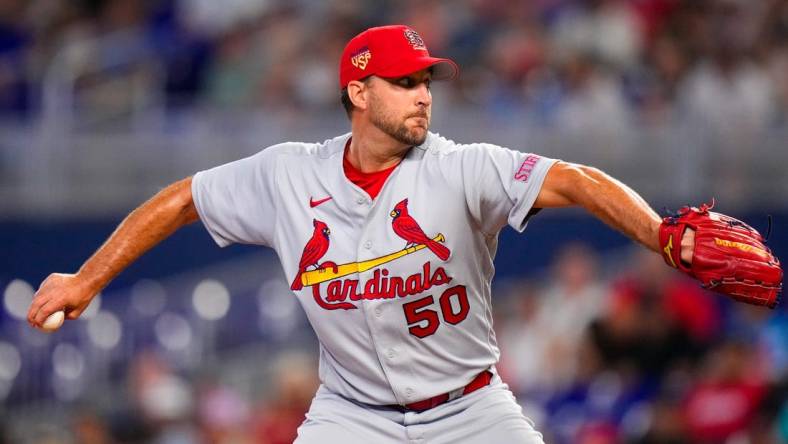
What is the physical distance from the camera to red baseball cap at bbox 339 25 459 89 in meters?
4.75

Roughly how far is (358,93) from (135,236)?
96 centimetres

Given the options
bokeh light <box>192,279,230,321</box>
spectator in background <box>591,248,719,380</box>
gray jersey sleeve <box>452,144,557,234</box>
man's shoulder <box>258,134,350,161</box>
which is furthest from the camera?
bokeh light <box>192,279,230,321</box>

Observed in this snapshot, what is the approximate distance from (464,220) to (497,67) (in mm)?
6603

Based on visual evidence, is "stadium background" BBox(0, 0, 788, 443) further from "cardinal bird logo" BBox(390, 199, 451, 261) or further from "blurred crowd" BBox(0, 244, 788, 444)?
"cardinal bird logo" BBox(390, 199, 451, 261)

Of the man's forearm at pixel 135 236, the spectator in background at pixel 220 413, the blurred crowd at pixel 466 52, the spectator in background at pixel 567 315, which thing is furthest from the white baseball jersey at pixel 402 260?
the blurred crowd at pixel 466 52

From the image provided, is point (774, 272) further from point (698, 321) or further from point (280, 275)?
point (280, 275)

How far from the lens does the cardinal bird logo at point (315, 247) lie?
4.84 m

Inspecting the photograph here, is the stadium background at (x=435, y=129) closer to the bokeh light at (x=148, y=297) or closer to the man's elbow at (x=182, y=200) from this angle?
the bokeh light at (x=148, y=297)

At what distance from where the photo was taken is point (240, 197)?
16.7 ft

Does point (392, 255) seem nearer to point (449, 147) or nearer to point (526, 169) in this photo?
point (449, 147)

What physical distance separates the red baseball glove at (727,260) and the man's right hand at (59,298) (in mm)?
2043

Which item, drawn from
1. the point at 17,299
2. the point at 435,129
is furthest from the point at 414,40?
the point at 17,299

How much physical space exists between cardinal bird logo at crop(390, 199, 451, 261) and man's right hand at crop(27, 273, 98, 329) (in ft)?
3.66

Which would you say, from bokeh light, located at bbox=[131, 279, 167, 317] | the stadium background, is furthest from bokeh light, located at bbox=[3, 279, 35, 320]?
bokeh light, located at bbox=[131, 279, 167, 317]
